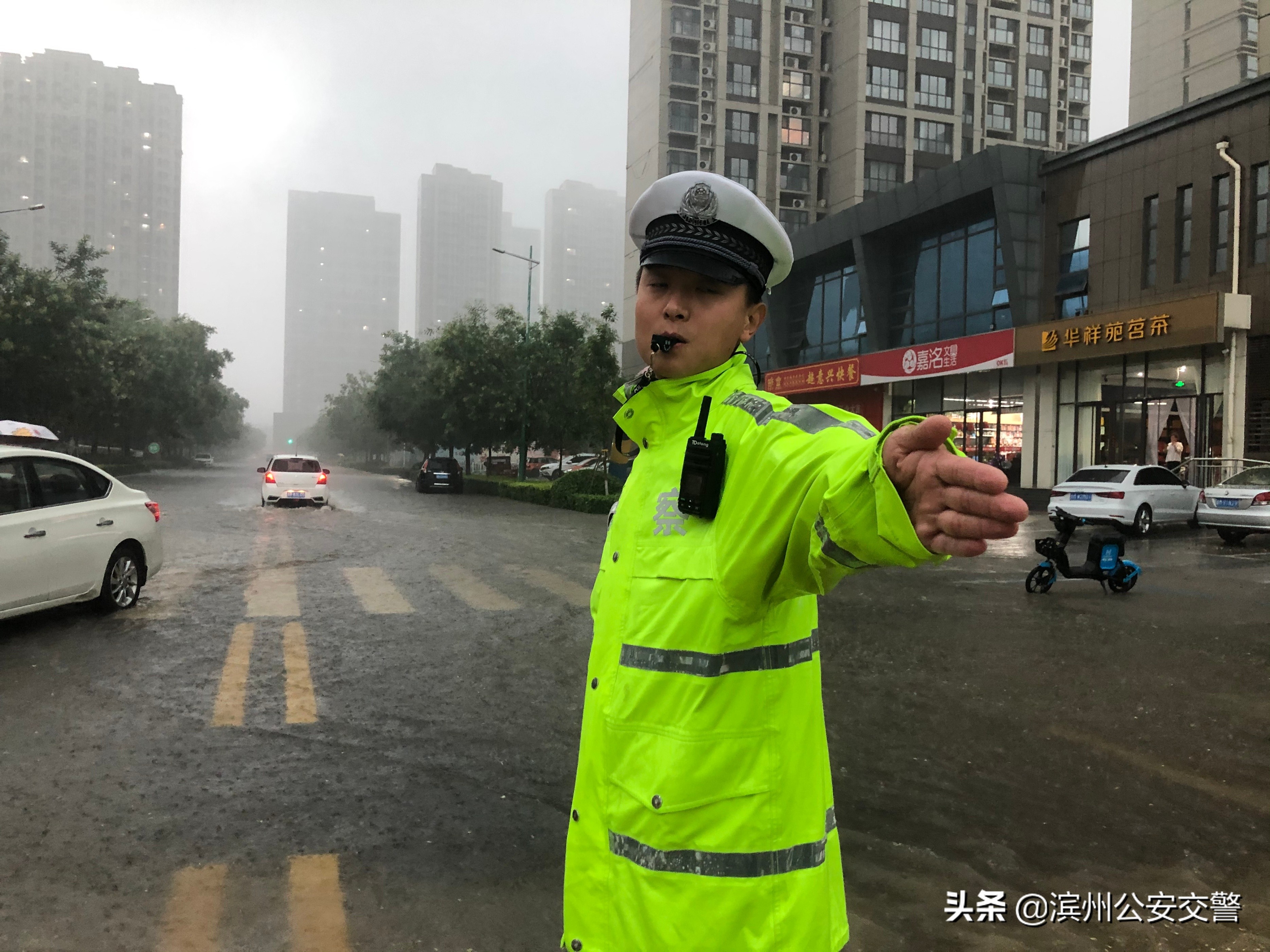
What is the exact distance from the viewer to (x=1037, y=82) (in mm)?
65188

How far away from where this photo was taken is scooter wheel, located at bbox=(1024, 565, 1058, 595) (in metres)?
10.9

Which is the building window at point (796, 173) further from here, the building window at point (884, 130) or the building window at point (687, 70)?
the building window at point (687, 70)

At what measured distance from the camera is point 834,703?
236 inches

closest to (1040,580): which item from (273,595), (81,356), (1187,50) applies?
(273,595)

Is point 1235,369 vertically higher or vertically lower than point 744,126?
lower

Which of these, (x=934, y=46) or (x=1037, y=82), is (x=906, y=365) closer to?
(x=934, y=46)

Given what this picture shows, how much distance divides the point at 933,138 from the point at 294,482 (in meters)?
50.8

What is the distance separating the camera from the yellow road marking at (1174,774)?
4473mm

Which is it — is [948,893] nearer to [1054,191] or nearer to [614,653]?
[614,653]

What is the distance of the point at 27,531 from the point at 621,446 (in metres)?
7.31

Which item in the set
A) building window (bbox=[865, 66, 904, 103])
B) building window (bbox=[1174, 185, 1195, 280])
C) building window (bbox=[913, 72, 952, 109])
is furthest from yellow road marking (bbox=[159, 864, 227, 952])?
building window (bbox=[913, 72, 952, 109])

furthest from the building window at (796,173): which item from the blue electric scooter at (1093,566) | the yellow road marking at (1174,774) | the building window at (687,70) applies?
the yellow road marking at (1174,774)

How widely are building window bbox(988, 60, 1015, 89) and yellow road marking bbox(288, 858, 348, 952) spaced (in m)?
70.7

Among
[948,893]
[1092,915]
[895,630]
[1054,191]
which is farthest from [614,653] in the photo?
[1054,191]
